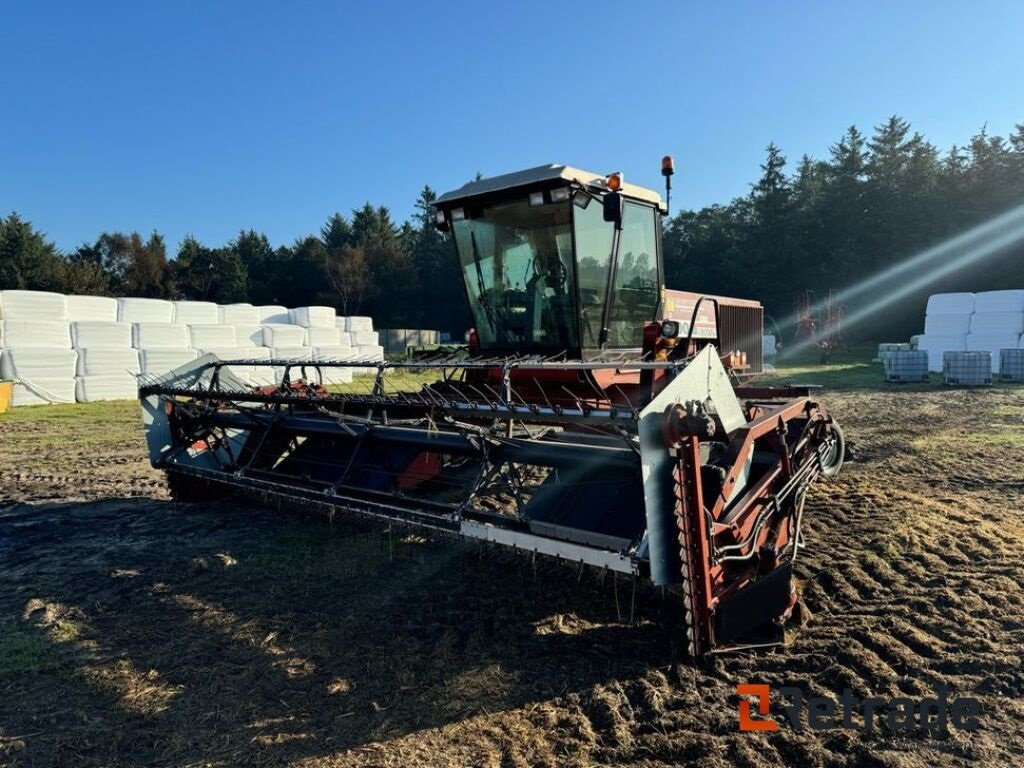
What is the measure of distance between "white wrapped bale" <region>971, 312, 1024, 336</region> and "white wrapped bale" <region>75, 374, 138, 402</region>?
24321 millimetres

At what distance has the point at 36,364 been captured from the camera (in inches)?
558

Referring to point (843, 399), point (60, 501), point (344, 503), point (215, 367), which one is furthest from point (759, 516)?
point (843, 399)

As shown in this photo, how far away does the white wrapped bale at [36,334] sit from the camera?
1423cm

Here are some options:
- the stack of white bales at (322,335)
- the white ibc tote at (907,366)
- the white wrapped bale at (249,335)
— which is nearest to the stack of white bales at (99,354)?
the white wrapped bale at (249,335)

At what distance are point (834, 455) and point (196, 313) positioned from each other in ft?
59.6

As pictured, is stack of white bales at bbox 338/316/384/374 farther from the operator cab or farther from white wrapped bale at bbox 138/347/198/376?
the operator cab

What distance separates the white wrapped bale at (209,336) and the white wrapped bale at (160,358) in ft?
2.12

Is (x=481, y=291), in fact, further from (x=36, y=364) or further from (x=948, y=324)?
(x=948, y=324)

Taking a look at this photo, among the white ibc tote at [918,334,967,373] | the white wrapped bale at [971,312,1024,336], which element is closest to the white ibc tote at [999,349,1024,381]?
the white wrapped bale at [971,312,1024,336]

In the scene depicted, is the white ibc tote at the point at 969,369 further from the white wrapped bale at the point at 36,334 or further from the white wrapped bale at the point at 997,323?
the white wrapped bale at the point at 36,334

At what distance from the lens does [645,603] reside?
3.34 meters

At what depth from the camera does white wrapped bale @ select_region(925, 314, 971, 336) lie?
21.1 metres

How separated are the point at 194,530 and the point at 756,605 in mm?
3870

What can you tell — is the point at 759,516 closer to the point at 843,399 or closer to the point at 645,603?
the point at 645,603
